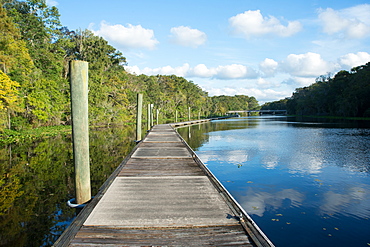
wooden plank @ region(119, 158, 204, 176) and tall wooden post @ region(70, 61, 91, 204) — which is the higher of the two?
tall wooden post @ region(70, 61, 91, 204)

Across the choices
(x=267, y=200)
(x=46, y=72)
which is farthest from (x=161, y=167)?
(x=46, y=72)

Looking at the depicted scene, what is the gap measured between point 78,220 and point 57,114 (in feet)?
89.5

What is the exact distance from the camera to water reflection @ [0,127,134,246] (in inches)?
187

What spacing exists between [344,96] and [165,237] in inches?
2407

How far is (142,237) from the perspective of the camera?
3051 millimetres

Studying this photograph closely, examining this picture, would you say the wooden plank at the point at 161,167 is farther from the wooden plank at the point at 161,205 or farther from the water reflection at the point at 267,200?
the water reflection at the point at 267,200

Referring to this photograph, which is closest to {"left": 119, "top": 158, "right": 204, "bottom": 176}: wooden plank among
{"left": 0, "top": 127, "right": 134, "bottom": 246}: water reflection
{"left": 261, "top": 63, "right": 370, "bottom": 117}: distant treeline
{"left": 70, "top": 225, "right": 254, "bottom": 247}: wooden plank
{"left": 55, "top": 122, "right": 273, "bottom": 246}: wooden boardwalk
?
{"left": 55, "top": 122, "right": 273, "bottom": 246}: wooden boardwalk

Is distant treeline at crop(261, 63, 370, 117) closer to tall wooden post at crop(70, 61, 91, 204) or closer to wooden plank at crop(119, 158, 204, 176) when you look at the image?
wooden plank at crop(119, 158, 204, 176)

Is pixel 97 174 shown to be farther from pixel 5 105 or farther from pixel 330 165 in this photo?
pixel 5 105

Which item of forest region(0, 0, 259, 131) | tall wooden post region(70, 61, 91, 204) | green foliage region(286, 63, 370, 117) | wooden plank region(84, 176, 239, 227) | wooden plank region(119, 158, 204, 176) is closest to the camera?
wooden plank region(84, 176, 239, 227)

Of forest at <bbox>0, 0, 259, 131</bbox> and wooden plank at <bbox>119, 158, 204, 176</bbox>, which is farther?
forest at <bbox>0, 0, 259, 131</bbox>

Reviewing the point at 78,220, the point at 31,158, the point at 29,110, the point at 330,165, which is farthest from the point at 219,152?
the point at 29,110

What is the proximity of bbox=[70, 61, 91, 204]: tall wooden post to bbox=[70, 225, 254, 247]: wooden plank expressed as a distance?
1593 mm

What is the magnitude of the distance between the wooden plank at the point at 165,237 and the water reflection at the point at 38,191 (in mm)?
2007
